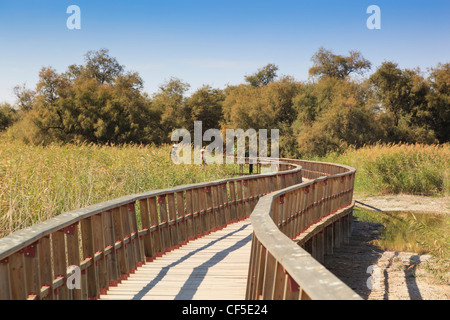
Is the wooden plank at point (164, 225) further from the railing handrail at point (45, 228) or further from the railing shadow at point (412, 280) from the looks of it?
the railing shadow at point (412, 280)

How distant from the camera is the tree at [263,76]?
6425 cm

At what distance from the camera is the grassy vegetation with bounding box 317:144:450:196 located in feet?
85.1

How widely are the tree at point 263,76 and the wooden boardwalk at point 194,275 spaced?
56715mm

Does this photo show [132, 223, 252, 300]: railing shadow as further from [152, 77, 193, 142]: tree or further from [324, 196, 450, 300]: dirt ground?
[152, 77, 193, 142]: tree

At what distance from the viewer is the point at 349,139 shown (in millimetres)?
44000

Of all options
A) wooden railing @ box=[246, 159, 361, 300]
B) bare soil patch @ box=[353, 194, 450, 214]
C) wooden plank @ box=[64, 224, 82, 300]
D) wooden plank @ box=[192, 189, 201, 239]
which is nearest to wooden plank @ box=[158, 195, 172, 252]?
wooden plank @ box=[192, 189, 201, 239]

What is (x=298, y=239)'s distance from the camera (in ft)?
33.7

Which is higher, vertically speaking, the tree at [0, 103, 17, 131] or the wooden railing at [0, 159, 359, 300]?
the tree at [0, 103, 17, 131]

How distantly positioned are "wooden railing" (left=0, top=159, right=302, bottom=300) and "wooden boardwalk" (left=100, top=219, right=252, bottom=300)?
0.62 ft

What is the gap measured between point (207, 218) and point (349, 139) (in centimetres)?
3555

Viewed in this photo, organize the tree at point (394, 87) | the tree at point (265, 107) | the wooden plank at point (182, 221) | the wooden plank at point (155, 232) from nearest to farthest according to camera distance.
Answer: the wooden plank at point (155, 232)
the wooden plank at point (182, 221)
the tree at point (394, 87)
the tree at point (265, 107)

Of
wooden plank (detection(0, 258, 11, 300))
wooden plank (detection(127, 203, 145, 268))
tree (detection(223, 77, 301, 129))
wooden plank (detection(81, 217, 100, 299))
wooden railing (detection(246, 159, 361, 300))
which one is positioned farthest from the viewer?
tree (detection(223, 77, 301, 129))

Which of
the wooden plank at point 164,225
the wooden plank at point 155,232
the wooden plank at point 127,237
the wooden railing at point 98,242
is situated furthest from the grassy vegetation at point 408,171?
the wooden plank at point 127,237

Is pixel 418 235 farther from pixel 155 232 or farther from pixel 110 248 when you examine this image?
pixel 110 248
